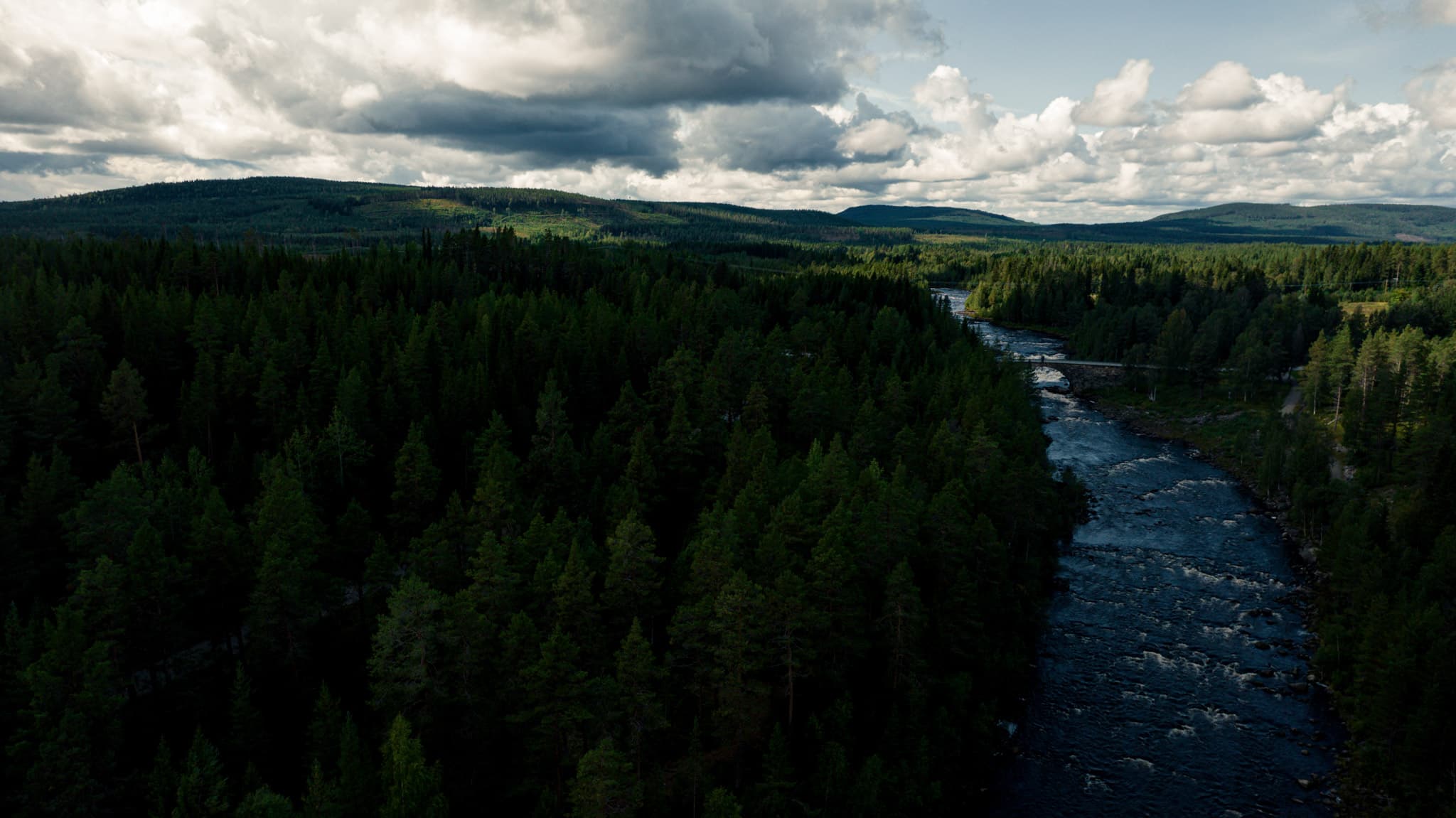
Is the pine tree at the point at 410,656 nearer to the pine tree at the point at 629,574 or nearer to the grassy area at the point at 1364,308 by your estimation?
the pine tree at the point at 629,574

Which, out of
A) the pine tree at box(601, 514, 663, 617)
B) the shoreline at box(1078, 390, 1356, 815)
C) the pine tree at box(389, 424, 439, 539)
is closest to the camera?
the pine tree at box(601, 514, 663, 617)

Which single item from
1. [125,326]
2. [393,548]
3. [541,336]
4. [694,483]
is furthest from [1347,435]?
[125,326]

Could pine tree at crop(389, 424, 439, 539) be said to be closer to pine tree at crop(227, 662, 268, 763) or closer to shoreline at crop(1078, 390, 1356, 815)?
pine tree at crop(227, 662, 268, 763)

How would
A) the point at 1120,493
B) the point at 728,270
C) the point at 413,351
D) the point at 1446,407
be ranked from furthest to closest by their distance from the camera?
the point at 728,270 → the point at 1120,493 → the point at 1446,407 → the point at 413,351

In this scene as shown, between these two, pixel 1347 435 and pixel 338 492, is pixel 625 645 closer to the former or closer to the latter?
pixel 338 492

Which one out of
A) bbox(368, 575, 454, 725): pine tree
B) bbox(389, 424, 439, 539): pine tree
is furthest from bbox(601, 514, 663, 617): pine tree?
bbox(389, 424, 439, 539): pine tree
